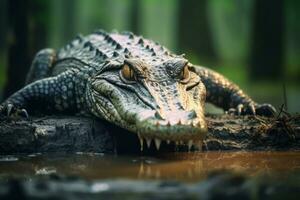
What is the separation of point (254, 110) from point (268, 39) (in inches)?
461

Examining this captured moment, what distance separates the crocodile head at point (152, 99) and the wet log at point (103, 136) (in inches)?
9.2

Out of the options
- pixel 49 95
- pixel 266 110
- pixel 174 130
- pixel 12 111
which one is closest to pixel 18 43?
pixel 49 95

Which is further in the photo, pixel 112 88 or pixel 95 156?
pixel 112 88

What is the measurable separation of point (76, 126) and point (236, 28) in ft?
144

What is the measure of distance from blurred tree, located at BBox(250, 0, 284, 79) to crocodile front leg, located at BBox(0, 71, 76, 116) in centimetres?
1255

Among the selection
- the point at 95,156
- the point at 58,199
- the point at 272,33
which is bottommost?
the point at 58,199

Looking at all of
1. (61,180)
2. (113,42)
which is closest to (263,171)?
(61,180)

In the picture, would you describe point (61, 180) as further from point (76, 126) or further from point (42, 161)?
point (76, 126)

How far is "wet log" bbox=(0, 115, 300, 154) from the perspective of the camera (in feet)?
20.1

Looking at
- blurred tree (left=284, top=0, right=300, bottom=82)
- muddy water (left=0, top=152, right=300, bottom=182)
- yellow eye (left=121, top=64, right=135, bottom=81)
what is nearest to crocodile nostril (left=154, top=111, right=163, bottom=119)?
muddy water (left=0, top=152, right=300, bottom=182)

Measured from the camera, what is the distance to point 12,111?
7.29 m

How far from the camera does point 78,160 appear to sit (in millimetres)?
5645

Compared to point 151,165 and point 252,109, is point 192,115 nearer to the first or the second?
point 151,165

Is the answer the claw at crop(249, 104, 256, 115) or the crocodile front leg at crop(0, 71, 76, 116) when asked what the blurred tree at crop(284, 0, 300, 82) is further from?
the crocodile front leg at crop(0, 71, 76, 116)
